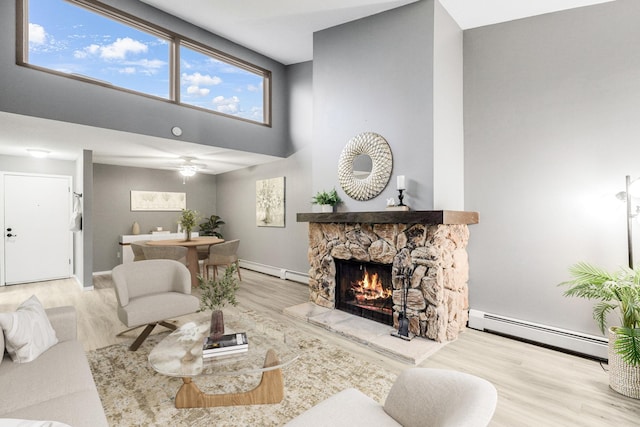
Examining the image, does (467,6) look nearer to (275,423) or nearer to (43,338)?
(275,423)

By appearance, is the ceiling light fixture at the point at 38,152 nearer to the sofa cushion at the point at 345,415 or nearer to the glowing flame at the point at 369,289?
the glowing flame at the point at 369,289

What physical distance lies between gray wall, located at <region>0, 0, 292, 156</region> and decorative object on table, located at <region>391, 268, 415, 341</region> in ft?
11.5

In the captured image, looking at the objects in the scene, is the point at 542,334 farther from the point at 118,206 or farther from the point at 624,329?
the point at 118,206

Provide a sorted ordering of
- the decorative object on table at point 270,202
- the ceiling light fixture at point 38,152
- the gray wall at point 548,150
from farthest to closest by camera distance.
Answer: the decorative object on table at point 270,202 → the ceiling light fixture at point 38,152 → the gray wall at point 548,150

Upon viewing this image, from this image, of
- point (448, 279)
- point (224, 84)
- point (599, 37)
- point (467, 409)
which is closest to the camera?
point (467, 409)

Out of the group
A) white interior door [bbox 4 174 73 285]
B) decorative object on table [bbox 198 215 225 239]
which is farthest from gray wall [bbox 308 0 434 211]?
white interior door [bbox 4 174 73 285]

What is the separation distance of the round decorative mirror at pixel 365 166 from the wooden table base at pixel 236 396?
219cm

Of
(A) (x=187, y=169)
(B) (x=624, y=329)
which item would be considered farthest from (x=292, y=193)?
(B) (x=624, y=329)

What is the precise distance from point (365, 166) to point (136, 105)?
124 inches

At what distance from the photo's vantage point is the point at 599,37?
280 centimetres

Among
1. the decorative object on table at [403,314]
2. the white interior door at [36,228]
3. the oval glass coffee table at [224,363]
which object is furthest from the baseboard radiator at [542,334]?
the white interior door at [36,228]

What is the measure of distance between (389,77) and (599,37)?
190cm

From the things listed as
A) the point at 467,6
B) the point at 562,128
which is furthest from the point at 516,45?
the point at 562,128

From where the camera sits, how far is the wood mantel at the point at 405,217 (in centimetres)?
287
